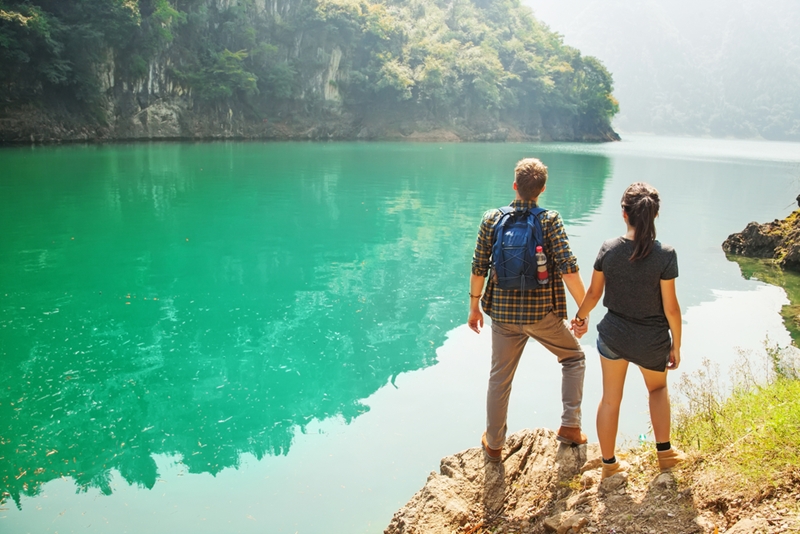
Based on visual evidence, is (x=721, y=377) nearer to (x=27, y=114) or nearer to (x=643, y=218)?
(x=643, y=218)

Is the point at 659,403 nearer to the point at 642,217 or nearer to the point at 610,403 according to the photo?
the point at 610,403

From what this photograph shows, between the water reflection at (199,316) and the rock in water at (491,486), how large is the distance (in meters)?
1.55

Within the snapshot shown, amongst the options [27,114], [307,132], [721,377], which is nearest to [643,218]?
[721,377]

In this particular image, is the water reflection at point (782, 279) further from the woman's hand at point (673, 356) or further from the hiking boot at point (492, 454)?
the hiking boot at point (492, 454)

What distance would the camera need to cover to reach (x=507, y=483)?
375 cm

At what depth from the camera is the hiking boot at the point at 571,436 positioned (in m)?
3.88

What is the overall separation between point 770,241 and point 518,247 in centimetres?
1103

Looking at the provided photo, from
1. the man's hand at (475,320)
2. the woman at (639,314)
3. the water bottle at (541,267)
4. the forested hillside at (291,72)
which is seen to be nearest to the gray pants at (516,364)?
the man's hand at (475,320)

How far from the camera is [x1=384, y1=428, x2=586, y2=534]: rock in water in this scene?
3.49 metres

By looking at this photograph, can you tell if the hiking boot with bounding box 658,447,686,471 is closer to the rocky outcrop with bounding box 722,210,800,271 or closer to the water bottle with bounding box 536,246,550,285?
the water bottle with bounding box 536,246,550,285

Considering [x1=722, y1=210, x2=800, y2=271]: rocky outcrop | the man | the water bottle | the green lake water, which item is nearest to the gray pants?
the man

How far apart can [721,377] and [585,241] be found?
6.90 m

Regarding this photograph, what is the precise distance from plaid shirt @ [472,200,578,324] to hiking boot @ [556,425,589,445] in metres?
0.72

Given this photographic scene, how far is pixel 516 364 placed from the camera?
12.5 ft
